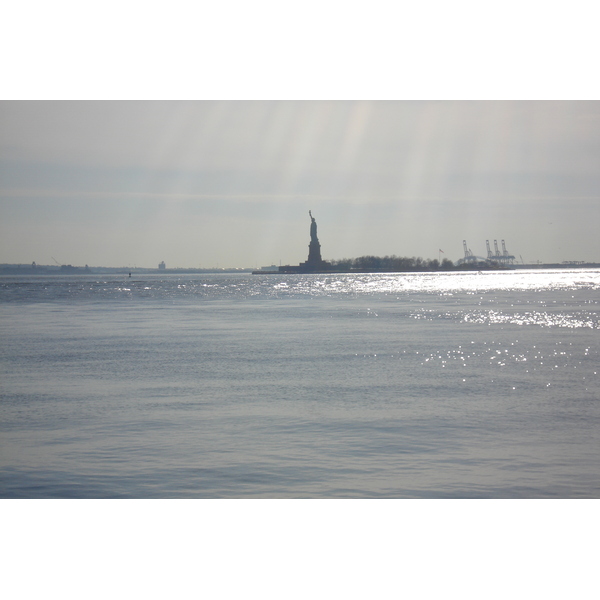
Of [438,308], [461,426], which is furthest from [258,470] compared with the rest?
[438,308]

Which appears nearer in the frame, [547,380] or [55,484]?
[55,484]

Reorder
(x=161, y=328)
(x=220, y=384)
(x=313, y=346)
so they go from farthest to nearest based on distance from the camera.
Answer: (x=161, y=328) → (x=313, y=346) → (x=220, y=384)

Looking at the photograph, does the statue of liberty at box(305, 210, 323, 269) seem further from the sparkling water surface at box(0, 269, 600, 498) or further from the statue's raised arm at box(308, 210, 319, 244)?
the sparkling water surface at box(0, 269, 600, 498)

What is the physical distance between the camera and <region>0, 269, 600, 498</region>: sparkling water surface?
6777mm

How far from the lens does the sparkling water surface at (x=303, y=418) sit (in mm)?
6777

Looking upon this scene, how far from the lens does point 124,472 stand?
7129 millimetres

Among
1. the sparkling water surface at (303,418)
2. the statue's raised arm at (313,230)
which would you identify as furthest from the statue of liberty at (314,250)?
the sparkling water surface at (303,418)

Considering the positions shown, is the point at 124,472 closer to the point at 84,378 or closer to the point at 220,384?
the point at 220,384

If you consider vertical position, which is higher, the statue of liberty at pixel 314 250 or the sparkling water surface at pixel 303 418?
the statue of liberty at pixel 314 250

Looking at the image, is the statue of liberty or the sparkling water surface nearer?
the sparkling water surface

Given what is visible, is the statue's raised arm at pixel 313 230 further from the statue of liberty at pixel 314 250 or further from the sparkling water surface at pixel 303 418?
the sparkling water surface at pixel 303 418

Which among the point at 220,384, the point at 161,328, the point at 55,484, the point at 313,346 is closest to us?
the point at 55,484

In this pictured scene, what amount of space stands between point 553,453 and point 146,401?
6508 millimetres

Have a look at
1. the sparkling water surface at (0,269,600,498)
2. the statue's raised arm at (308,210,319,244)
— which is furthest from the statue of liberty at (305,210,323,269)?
the sparkling water surface at (0,269,600,498)
